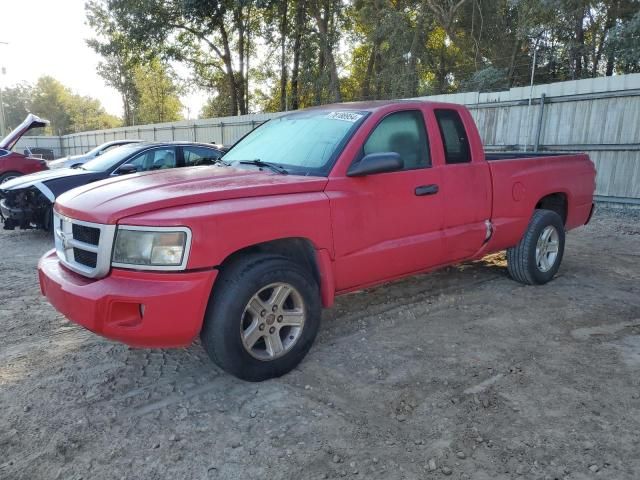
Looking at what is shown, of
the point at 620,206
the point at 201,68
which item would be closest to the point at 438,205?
the point at 620,206

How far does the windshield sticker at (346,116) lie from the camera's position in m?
3.80

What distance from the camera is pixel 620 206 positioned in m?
10.2

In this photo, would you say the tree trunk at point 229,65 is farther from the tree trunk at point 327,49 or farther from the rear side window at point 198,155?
the rear side window at point 198,155

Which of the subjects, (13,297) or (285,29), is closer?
(13,297)

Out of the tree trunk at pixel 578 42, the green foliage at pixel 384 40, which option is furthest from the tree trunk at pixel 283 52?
the tree trunk at pixel 578 42

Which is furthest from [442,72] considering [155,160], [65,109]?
[65,109]

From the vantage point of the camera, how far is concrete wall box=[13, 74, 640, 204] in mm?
9898

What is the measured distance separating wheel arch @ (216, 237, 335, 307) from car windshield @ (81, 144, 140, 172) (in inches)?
220

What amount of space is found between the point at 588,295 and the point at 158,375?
4.15m

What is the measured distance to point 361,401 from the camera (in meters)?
2.97

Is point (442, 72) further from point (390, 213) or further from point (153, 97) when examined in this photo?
point (153, 97)

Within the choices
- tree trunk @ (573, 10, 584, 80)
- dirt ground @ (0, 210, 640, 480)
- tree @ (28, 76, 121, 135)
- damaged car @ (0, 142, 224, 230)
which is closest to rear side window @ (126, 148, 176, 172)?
damaged car @ (0, 142, 224, 230)

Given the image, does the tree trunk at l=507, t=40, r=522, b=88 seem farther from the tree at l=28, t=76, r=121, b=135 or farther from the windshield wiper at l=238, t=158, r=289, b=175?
the tree at l=28, t=76, r=121, b=135

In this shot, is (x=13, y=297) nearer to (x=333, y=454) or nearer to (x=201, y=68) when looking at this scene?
(x=333, y=454)
